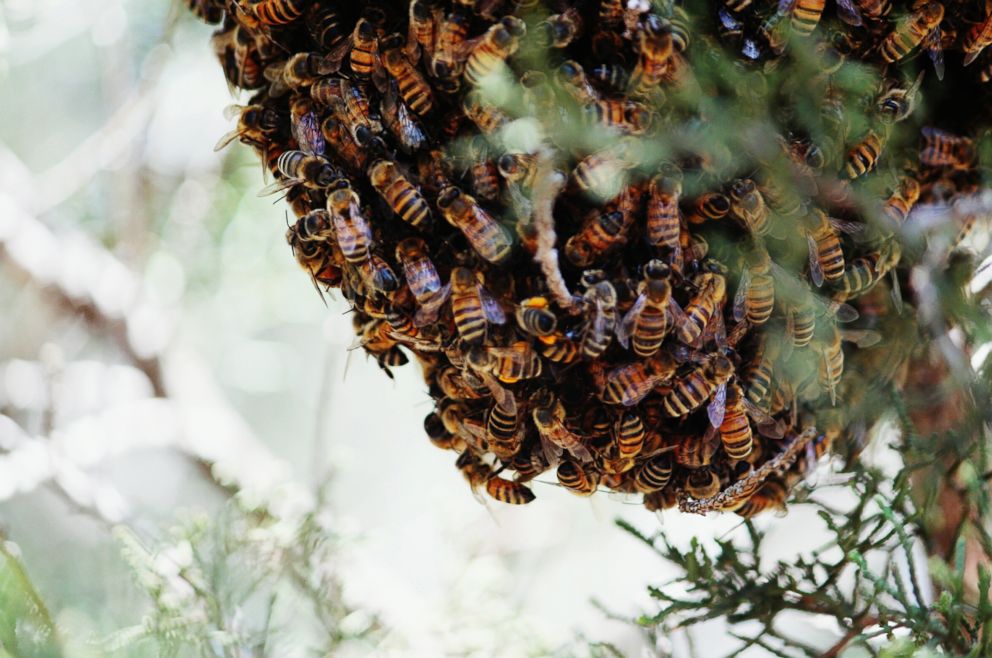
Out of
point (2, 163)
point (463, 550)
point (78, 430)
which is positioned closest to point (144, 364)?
point (78, 430)

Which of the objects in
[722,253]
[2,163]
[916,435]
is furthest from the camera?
[2,163]

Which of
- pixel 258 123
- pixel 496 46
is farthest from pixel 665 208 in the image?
pixel 258 123

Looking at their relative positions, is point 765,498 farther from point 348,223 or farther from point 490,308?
point 348,223

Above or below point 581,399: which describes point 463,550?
below

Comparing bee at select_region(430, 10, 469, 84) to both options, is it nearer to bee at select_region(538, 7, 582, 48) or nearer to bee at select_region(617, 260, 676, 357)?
bee at select_region(538, 7, 582, 48)

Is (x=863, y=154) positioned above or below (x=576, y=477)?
above

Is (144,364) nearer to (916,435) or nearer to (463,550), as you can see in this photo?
(463,550)

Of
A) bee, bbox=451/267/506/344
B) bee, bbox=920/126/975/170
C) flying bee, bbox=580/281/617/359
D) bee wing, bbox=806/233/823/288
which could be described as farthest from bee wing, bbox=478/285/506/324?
bee, bbox=920/126/975/170
